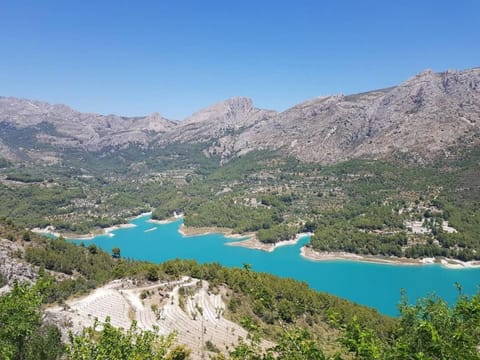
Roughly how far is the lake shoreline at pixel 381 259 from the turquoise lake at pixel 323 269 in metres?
1.96

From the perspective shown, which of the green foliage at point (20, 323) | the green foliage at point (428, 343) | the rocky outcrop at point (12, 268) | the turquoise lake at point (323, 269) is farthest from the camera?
the turquoise lake at point (323, 269)

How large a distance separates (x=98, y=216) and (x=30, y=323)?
17822 centimetres

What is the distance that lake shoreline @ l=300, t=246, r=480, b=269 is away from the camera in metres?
106

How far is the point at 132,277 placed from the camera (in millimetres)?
50094

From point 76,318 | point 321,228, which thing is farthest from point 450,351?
point 321,228

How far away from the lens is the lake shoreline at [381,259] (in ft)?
348

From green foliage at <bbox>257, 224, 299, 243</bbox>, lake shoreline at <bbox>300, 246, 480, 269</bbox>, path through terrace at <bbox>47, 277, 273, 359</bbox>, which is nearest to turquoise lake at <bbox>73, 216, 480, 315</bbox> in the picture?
lake shoreline at <bbox>300, 246, 480, 269</bbox>

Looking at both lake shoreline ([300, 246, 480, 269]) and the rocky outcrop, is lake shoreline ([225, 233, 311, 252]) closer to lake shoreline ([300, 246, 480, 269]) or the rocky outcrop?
lake shoreline ([300, 246, 480, 269])

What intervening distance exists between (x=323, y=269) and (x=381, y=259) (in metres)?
18.9

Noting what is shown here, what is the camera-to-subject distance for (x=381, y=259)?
377 ft

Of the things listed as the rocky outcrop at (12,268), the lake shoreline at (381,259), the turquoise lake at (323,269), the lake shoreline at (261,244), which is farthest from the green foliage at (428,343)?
the lake shoreline at (261,244)

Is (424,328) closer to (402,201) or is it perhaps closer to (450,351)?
(450,351)

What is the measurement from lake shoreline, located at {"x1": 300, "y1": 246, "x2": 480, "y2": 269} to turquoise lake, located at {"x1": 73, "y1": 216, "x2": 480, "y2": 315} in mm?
1956

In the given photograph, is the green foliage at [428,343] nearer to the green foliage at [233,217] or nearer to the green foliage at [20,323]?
the green foliage at [20,323]
